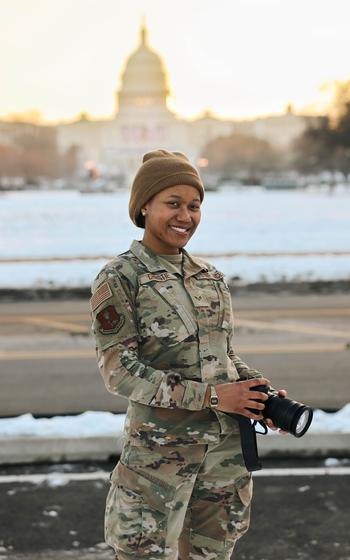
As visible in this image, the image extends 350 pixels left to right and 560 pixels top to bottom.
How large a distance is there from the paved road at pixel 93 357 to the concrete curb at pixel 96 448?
119cm

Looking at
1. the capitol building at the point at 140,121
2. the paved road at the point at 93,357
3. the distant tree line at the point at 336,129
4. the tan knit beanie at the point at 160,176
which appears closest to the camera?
the tan knit beanie at the point at 160,176

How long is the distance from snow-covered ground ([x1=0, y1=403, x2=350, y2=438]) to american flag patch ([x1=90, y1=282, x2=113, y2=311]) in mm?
2899

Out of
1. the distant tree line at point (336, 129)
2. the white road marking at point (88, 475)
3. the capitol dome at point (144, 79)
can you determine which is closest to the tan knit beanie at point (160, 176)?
the white road marking at point (88, 475)

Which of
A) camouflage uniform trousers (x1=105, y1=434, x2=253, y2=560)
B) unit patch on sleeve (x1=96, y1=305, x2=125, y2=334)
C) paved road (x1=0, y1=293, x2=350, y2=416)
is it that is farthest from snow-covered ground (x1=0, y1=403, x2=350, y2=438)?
unit patch on sleeve (x1=96, y1=305, x2=125, y2=334)

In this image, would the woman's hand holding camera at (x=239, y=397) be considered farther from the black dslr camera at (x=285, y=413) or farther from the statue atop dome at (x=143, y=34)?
the statue atop dome at (x=143, y=34)

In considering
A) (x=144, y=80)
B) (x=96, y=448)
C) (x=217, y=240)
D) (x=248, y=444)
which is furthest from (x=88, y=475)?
(x=144, y=80)

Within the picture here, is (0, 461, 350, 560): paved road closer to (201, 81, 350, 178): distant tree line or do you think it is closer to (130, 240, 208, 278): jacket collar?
(130, 240, 208, 278): jacket collar

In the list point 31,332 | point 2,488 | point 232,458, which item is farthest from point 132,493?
point 31,332

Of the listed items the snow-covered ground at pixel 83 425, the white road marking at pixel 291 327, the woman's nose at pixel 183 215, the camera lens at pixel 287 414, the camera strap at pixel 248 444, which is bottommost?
the white road marking at pixel 291 327

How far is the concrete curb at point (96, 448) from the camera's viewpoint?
4996 millimetres

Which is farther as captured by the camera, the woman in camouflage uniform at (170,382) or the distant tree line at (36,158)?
the distant tree line at (36,158)

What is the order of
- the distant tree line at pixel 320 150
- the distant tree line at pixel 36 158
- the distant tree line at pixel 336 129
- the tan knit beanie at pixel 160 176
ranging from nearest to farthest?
the tan knit beanie at pixel 160 176 < the distant tree line at pixel 336 129 < the distant tree line at pixel 320 150 < the distant tree line at pixel 36 158

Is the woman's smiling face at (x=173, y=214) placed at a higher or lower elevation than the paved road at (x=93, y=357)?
higher

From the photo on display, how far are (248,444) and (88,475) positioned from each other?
2543 millimetres
